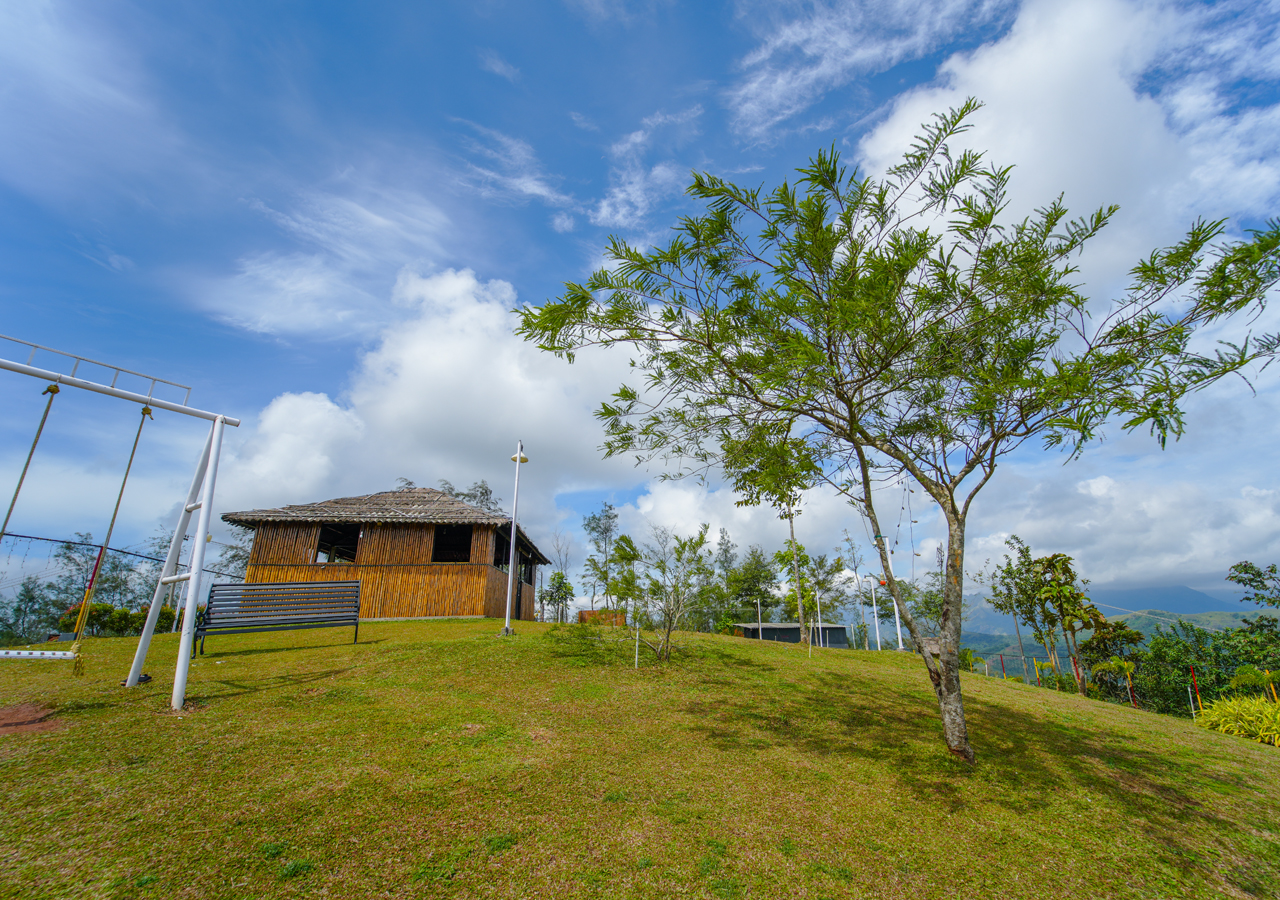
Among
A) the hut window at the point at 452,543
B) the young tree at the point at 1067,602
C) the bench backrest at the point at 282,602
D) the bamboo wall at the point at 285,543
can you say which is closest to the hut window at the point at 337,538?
the bamboo wall at the point at 285,543

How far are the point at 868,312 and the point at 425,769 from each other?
6.27 m

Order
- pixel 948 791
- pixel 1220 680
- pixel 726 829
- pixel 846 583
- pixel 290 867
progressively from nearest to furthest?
pixel 290 867 < pixel 726 829 < pixel 948 791 < pixel 1220 680 < pixel 846 583

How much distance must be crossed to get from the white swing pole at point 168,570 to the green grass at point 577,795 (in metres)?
0.44

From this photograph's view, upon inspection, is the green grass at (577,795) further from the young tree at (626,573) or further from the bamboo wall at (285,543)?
the bamboo wall at (285,543)

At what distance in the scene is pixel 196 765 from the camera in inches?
193

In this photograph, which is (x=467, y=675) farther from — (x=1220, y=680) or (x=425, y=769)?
(x=1220, y=680)

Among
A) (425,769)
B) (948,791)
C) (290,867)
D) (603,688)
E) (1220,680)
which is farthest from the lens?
(1220,680)

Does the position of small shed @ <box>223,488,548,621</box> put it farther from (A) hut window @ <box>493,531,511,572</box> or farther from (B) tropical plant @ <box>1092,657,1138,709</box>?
(B) tropical plant @ <box>1092,657,1138,709</box>

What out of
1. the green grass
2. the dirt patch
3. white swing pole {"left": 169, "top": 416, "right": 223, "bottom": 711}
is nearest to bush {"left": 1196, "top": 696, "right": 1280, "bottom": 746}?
the green grass

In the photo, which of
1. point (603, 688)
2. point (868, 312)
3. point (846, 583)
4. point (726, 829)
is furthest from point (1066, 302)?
point (846, 583)

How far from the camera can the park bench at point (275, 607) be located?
9.61 metres

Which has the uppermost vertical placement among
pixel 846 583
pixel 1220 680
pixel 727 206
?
pixel 727 206

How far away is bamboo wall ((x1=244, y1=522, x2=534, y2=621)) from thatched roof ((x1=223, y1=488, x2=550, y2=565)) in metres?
0.44

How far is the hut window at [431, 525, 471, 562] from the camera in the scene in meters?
21.7
